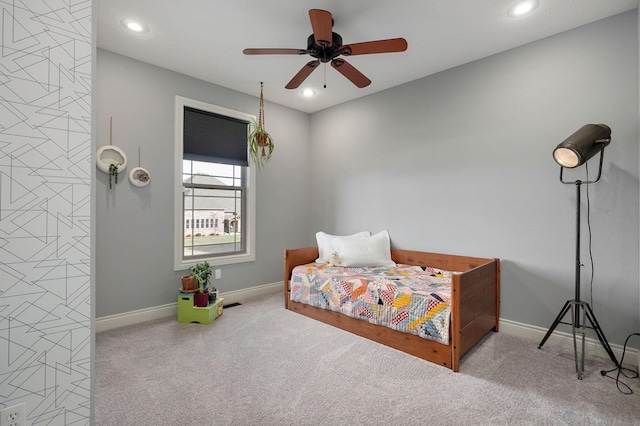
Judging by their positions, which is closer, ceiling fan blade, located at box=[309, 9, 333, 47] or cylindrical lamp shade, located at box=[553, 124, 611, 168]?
ceiling fan blade, located at box=[309, 9, 333, 47]

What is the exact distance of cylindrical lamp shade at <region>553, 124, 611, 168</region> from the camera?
2.06m

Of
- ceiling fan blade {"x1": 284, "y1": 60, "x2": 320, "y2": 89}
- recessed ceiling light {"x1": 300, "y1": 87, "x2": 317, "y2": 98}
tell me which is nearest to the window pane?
recessed ceiling light {"x1": 300, "y1": 87, "x2": 317, "y2": 98}

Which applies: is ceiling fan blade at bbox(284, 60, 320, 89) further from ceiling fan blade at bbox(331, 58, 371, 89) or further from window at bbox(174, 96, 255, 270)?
window at bbox(174, 96, 255, 270)

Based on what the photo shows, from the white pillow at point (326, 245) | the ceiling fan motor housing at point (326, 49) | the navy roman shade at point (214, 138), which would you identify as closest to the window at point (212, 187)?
the navy roman shade at point (214, 138)

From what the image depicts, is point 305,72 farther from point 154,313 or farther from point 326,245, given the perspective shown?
point 154,313

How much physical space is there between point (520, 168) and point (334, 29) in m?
1.99

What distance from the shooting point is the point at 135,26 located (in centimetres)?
250

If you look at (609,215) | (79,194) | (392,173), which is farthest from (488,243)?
(79,194)

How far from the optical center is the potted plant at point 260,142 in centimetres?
371

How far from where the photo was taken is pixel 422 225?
11.2 feet

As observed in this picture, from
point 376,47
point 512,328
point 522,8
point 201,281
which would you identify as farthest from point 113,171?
point 512,328

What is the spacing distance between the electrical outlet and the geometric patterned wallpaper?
15mm

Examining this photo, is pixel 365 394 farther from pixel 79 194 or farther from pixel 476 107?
pixel 476 107

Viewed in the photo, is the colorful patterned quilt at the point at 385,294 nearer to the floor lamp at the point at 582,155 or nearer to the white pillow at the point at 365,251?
the white pillow at the point at 365,251
